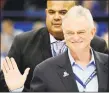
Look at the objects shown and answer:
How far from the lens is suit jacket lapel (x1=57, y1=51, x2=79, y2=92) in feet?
8.06

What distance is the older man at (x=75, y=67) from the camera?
8.11ft

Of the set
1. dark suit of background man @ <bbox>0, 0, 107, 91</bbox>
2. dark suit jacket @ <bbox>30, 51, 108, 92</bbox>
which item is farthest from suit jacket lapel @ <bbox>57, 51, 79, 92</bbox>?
dark suit of background man @ <bbox>0, 0, 107, 91</bbox>

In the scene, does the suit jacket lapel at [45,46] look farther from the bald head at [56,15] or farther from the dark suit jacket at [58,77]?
the dark suit jacket at [58,77]

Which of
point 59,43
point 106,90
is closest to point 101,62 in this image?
point 106,90

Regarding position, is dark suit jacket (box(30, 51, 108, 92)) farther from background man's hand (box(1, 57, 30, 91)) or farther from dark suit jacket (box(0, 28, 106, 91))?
dark suit jacket (box(0, 28, 106, 91))

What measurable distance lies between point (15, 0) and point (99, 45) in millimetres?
5513

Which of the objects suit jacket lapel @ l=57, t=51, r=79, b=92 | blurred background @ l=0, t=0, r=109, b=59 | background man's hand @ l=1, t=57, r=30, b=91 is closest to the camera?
suit jacket lapel @ l=57, t=51, r=79, b=92

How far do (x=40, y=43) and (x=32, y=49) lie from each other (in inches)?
3.4

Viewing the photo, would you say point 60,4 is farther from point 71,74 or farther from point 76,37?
point 71,74

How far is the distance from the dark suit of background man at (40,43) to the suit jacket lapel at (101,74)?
0.66 metres

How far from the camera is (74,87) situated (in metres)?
2.46

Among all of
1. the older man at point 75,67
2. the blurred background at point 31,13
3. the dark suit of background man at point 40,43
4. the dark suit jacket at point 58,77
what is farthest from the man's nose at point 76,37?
the blurred background at point 31,13

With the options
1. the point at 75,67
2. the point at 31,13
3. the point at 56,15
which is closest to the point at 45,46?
the point at 56,15

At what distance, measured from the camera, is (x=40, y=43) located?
10.8 feet
